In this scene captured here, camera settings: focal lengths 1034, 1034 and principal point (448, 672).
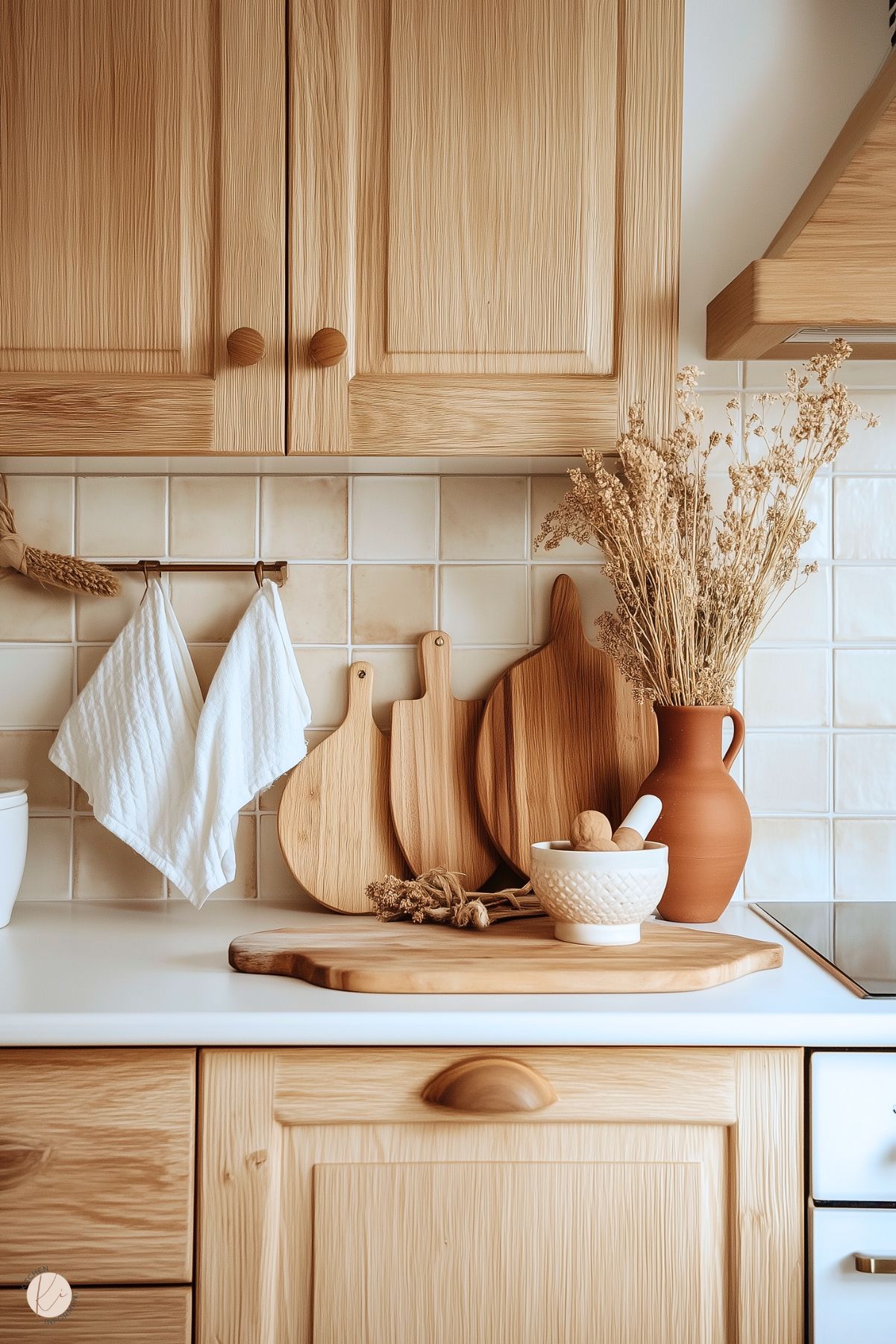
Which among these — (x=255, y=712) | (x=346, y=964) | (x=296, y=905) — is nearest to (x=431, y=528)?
(x=255, y=712)

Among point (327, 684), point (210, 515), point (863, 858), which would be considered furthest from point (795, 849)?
point (210, 515)

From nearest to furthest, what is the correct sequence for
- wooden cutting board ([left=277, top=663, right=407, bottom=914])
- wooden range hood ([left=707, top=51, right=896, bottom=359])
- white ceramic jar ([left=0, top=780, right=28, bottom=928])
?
wooden range hood ([left=707, top=51, right=896, bottom=359]) < white ceramic jar ([left=0, top=780, right=28, bottom=928]) < wooden cutting board ([left=277, top=663, right=407, bottom=914])

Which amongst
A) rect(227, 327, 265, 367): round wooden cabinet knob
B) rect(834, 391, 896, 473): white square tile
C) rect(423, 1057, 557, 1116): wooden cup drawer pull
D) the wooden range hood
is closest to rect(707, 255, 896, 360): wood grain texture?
the wooden range hood

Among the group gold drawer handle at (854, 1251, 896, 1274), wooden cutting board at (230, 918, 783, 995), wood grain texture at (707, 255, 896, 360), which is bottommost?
gold drawer handle at (854, 1251, 896, 1274)

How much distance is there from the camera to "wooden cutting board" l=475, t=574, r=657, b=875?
145 centimetres

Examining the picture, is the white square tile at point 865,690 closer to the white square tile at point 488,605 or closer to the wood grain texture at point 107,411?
the white square tile at point 488,605

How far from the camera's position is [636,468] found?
1188 millimetres

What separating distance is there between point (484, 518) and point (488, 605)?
0.13m

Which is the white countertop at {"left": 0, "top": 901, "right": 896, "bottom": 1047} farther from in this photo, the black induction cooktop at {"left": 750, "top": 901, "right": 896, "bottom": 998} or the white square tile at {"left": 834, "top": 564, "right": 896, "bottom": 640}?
the white square tile at {"left": 834, "top": 564, "right": 896, "bottom": 640}

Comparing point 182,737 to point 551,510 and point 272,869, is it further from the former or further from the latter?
point 551,510

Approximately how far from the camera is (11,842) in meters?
1.34

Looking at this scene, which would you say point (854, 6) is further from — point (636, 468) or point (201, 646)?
point (201, 646)

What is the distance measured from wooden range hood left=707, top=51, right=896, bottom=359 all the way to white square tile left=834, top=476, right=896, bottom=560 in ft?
1.15

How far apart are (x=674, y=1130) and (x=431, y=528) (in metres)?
0.88
